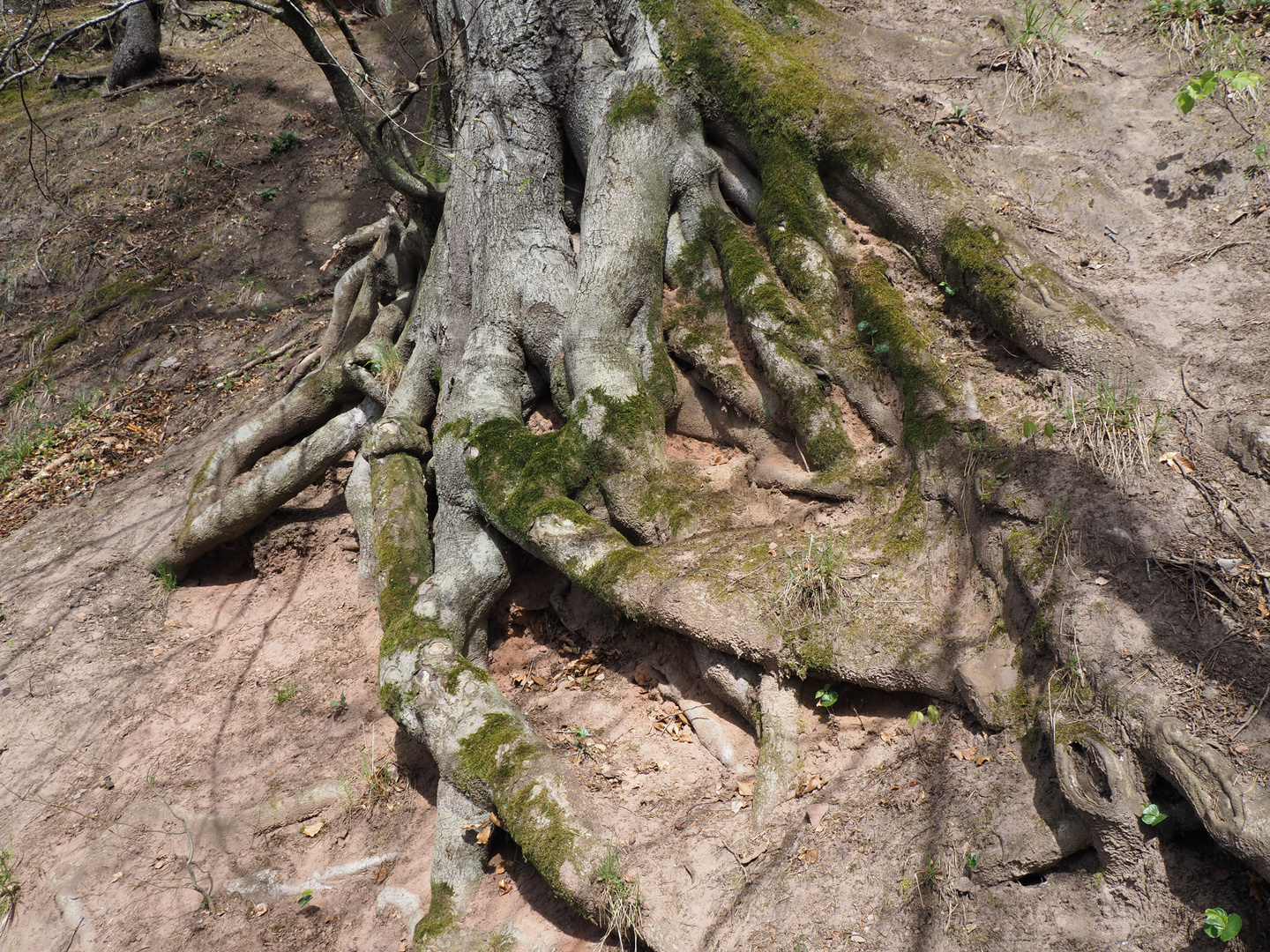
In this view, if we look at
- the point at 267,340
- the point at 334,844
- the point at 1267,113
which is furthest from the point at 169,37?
the point at 1267,113

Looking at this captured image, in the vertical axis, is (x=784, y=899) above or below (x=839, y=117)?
below

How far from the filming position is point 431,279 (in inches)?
238

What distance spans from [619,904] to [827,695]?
1258 mm

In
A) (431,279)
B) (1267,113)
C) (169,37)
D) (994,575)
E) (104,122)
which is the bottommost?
(994,575)

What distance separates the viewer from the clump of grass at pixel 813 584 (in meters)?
3.49

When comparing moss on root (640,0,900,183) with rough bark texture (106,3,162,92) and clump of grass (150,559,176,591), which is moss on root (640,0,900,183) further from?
rough bark texture (106,3,162,92)

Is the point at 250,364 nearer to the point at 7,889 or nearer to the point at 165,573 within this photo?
the point at 165,573

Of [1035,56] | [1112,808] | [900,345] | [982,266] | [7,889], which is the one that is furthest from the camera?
[1035,56]

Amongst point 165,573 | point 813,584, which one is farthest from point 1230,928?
point 165,573

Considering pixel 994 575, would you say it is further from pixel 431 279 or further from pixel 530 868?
pixel 431 279

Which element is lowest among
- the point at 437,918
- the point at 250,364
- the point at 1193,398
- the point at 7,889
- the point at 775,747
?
the point at 7,889

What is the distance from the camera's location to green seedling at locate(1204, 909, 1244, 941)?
87.4 inches

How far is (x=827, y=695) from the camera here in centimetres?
347

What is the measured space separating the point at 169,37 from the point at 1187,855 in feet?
59.9
